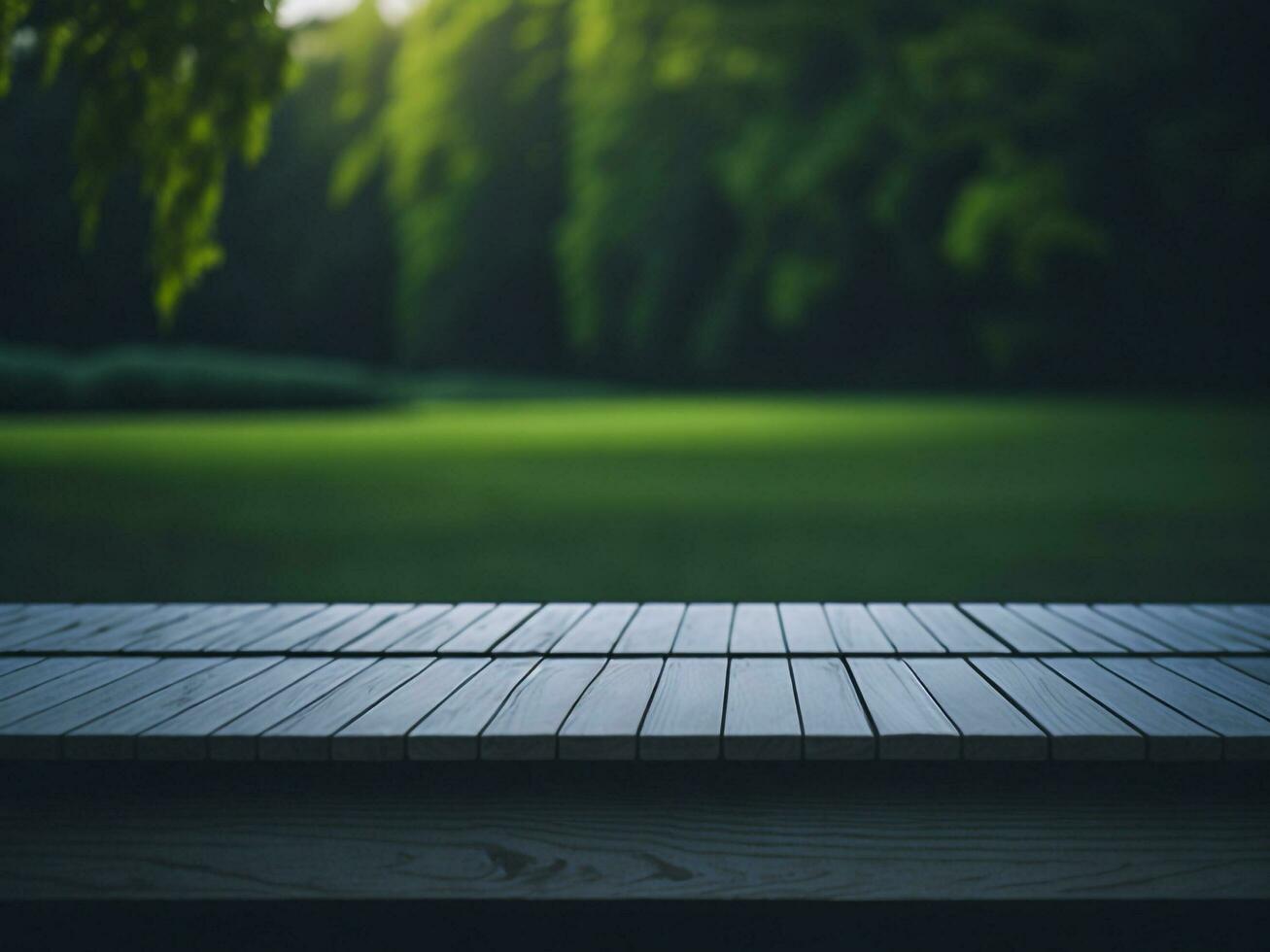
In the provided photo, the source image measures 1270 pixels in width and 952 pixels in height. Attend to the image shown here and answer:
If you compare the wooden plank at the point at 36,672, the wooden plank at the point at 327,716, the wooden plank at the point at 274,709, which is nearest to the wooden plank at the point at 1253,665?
the wooden plank at the point at 327,716

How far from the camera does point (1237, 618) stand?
2947 millimetres

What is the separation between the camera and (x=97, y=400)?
1548 cm

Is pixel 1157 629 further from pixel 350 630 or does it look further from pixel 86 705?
pixel 86 705

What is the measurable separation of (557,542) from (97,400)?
11833mm

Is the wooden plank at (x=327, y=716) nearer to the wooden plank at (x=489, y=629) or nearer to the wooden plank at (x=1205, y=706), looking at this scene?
the wooden plank at (x=489, y=629)

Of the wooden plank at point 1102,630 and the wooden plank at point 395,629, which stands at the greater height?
the wooden plank at point 1102,630

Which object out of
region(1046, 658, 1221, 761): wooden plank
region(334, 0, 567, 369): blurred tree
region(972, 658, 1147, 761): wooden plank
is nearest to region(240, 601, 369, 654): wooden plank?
region(972, 658, 1147, 761): wooden plank

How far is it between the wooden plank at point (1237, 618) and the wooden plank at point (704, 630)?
127 centimetres

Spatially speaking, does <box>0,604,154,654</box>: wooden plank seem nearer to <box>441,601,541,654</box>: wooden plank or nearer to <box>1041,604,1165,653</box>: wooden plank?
<box>441,601,541,654</box>: wooden plank

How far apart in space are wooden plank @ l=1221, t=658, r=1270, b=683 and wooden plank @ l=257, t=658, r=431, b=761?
1.70m

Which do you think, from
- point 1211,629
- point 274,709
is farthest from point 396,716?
point 1211,629

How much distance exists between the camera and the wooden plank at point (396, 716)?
5.99ft

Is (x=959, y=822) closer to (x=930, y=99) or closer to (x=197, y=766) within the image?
(x=197, y=766)

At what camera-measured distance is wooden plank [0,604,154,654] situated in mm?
A: 2676
